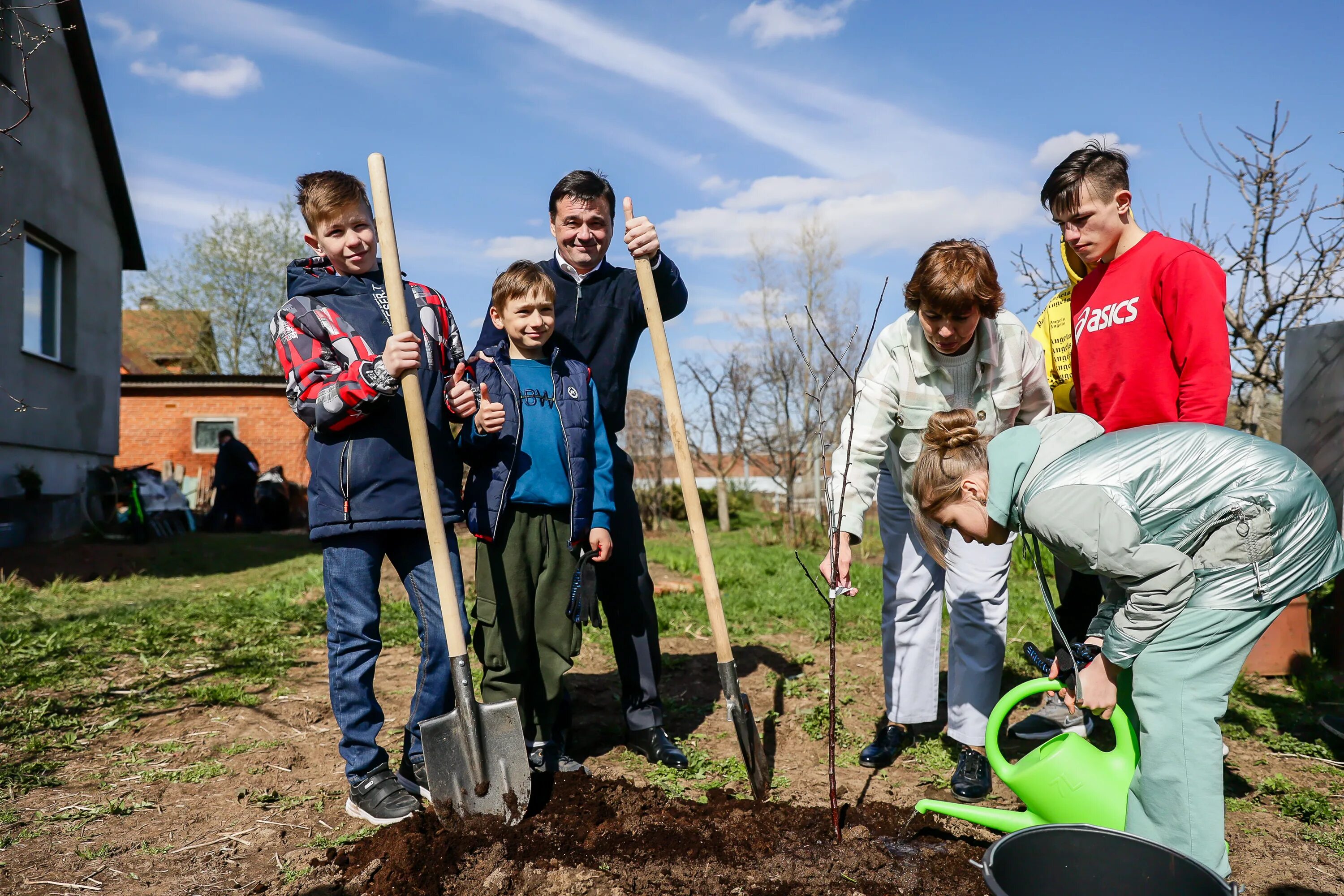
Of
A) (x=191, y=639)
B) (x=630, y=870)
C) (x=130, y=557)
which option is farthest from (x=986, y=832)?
(x=130, y=557)

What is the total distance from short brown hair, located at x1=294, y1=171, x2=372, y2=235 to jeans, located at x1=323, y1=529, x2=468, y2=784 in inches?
41.2

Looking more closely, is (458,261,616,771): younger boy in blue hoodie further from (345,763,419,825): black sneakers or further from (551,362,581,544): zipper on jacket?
(345,763,419,825): black sneakers

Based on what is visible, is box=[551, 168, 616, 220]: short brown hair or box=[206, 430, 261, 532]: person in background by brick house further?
box=[206, 430, 261, 532]: person in background by brick house

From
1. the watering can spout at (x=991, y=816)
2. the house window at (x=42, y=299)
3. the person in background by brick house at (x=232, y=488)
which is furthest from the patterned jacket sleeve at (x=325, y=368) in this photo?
the person in background by brick house at (x=232, y=488)

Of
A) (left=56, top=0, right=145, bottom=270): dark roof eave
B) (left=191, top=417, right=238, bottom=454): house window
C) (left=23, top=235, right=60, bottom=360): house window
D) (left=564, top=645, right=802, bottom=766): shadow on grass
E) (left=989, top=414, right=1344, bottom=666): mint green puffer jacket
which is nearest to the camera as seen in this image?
(left=989, top=414, right=1344, bottom=666): mint green puffer jacket

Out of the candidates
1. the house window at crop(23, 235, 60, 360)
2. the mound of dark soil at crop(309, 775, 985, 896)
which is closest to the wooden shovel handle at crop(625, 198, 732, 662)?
the mound of dark soil at crop(309, 775, 985, 896)

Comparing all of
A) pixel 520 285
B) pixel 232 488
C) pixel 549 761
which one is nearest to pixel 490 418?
pixel 520 285

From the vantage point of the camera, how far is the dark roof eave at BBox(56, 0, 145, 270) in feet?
37.0

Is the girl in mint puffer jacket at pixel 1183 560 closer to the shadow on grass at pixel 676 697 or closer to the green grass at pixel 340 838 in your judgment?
the shadow on grass at pixel 676 697

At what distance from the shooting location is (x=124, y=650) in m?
4.84

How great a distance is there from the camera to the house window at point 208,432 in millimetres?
20672

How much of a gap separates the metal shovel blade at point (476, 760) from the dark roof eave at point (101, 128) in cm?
1195

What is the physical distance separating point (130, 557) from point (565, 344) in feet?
27.4

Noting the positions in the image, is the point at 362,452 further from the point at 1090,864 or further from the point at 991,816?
the point at 1090,864
